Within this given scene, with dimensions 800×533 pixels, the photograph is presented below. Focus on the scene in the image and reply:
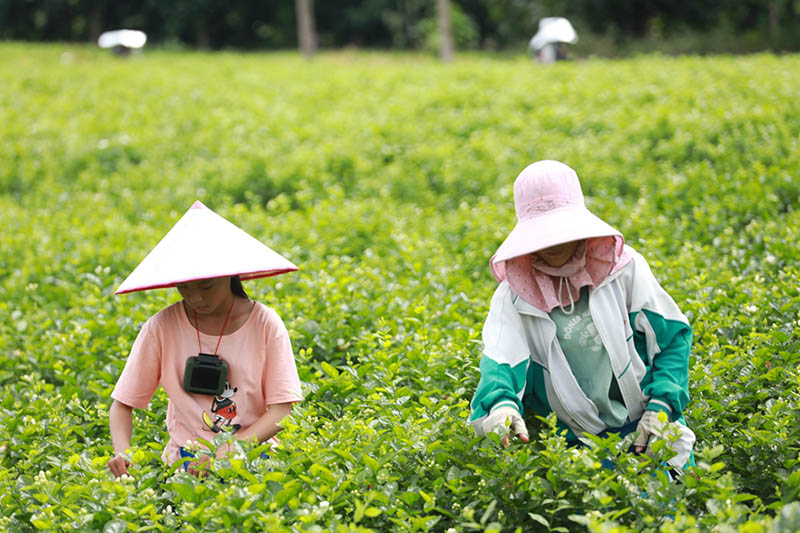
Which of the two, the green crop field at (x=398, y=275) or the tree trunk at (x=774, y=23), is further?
the tree trunk at (x=774, y=23)

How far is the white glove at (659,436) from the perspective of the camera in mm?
2648

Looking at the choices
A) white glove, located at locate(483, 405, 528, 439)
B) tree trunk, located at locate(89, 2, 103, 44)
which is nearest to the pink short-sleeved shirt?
white glove, located at locate(483, 405, 528, 439)

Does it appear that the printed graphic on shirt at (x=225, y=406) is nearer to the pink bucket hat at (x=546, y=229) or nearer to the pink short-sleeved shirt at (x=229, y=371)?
the pink short-sleeved shirt at (x=229, y=371)

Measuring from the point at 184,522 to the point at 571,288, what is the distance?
4.96ft

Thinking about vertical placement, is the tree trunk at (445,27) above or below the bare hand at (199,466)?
above

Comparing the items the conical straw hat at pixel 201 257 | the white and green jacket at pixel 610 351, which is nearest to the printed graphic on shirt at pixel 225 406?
the conical straw hat at pixel 201 257

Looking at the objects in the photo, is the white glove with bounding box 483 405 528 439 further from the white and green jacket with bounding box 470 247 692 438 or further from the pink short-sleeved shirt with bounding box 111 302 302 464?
the pink short-sleeved shirt with bounding box 111 302 302 464

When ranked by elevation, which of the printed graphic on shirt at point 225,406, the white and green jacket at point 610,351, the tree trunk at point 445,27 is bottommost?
the printed graphic on shirt at point 225,406

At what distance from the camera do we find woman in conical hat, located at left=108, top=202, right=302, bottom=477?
2975mm

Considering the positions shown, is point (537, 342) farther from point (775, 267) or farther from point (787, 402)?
point (775, 267)

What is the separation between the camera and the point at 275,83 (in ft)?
50.7

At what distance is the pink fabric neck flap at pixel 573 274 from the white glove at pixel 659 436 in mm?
476

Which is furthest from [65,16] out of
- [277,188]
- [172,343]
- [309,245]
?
[172,343]

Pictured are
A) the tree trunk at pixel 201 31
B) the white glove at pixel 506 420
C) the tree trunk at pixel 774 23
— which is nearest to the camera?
the white glove at pixel 506 420
